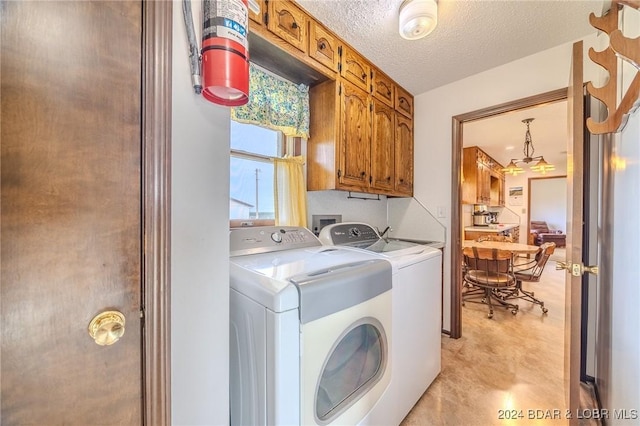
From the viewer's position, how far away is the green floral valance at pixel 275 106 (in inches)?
58.3

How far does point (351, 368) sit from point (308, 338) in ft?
1.23

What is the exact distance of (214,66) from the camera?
548 mm

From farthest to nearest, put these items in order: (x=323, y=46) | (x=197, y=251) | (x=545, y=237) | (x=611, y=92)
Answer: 1. (x=545, y=237)
2. (x=323, y=46)
3. (x=611, y=92)
4. (x=197, y=251)

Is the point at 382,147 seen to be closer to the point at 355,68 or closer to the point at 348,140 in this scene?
the point at 348,140

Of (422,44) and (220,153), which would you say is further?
(422,44)

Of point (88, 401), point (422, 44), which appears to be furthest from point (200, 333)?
point (422, 44)

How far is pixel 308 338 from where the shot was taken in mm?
802

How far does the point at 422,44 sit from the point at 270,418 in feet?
7.51

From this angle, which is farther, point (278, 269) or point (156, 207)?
point (278, 269)

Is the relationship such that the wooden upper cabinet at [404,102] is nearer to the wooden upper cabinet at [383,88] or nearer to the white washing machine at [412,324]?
the wooden upper cabinet at [383,88]

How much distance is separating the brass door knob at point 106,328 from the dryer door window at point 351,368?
2.09 feet

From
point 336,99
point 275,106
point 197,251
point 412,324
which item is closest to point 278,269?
point 197,251

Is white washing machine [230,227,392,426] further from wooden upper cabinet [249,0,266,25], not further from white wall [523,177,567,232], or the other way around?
white wall [523,177,567,232]

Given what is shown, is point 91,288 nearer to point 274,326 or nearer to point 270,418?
point 274,326
